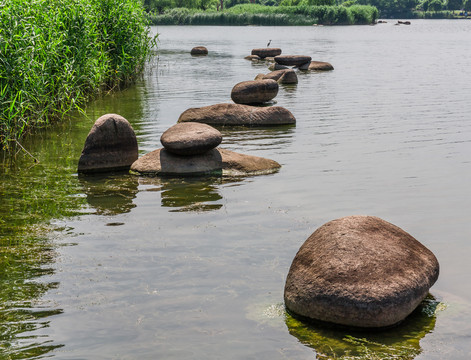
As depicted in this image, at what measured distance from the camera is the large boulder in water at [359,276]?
190 inches

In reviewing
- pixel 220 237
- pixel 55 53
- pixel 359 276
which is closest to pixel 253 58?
pixel 55 53

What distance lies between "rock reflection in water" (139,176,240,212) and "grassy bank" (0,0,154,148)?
2717mm

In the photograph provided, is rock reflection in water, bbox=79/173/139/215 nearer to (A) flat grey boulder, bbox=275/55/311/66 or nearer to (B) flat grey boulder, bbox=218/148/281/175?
(B) flat grey boulder, bbox=218/148/281/175

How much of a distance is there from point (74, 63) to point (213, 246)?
330 inches

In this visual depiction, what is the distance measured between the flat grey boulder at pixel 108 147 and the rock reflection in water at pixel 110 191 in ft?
0.72

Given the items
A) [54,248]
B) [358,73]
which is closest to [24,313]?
[54,248]

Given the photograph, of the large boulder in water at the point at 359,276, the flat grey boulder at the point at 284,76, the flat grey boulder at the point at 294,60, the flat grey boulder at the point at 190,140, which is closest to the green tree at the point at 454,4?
the flat grey boulder at the point at 294,60

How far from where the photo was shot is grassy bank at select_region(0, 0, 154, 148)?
10.2 metres

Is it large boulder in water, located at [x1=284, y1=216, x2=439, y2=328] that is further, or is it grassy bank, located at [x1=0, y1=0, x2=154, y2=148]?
grassy bank, located at [x1=0, y1=0, x2=154, y2=148]

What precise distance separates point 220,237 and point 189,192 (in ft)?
6.23

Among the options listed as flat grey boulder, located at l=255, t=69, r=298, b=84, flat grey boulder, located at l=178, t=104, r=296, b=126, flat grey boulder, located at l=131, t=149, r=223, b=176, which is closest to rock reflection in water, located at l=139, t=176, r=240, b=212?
flat grey boulder, located at l=131, t=149, r=223, b=176

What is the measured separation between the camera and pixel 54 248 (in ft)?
21.5

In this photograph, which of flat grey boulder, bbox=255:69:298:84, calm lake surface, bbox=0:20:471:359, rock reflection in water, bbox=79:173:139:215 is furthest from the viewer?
flat grey boulder, bbox=255:69:298:84

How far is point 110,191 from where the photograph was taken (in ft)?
28.7
